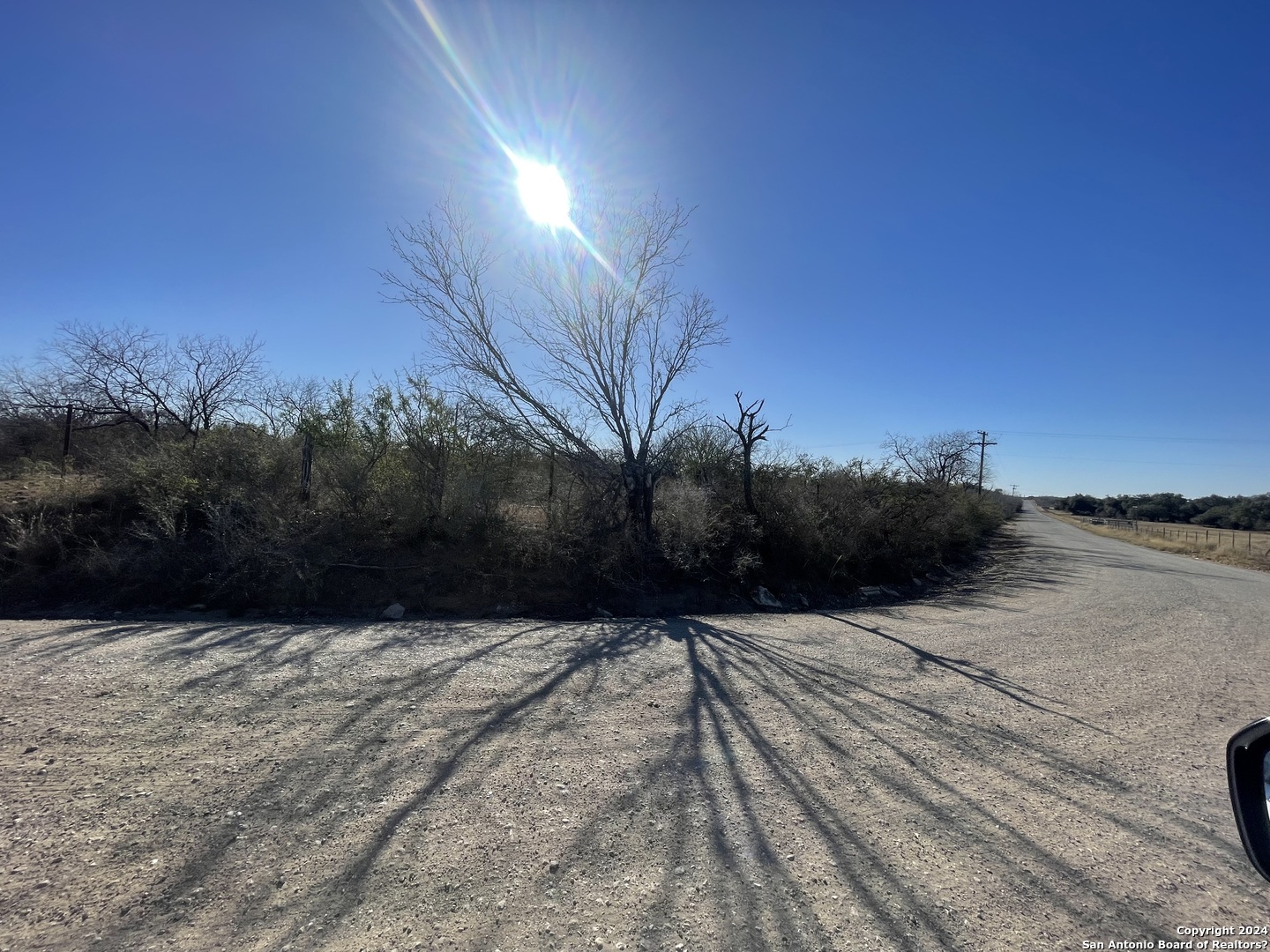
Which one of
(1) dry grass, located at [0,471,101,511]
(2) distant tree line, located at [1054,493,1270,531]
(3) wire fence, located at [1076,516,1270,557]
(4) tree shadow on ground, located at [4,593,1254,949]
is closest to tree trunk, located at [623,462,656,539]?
(4) tree shadow on ground, located at [4,593,1254,949]

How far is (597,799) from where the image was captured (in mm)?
3344

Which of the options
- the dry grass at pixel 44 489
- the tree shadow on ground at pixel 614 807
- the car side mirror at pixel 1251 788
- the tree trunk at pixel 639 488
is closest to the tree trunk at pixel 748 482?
the tree trunk at pixel 639 488

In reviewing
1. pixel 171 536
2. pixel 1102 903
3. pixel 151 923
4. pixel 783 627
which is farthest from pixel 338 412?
pixel 1102 903

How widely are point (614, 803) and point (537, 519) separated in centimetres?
851

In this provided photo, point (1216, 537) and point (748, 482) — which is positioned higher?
point (748, 482)

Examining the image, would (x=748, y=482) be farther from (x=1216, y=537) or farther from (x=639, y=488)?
(x=1216, y=537)

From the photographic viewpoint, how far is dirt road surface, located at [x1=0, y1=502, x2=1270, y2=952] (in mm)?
2422

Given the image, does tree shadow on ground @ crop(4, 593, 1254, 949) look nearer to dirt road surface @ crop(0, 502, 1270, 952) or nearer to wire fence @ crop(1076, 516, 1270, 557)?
dirt road surface @ crop(0, 502, 1270, 952)

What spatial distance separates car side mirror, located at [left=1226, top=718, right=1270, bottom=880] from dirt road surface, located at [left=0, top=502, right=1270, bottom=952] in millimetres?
576

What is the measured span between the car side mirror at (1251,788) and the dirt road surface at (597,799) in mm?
576

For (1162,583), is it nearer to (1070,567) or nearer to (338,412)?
(1070,567)

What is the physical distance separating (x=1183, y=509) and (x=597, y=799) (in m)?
122

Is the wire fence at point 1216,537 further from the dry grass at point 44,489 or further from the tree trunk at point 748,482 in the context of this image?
the dry grass at point 44,489

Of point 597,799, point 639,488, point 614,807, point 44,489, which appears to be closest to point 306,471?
point 44,489
